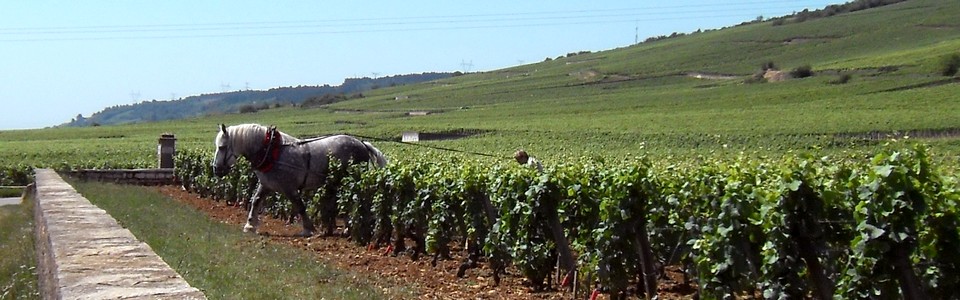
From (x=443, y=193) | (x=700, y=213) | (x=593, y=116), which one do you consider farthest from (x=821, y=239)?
(x=593, y=116)

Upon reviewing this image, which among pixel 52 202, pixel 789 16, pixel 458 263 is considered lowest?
pixel 458 263

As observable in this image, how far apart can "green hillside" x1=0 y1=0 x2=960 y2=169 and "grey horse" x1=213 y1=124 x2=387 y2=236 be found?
5.97m

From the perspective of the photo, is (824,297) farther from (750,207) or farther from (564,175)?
(564,175)

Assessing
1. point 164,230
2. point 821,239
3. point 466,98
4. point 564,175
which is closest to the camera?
point 821,239

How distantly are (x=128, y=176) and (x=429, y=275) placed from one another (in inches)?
734

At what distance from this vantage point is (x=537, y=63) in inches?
6329

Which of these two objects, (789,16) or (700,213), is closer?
(700,213)

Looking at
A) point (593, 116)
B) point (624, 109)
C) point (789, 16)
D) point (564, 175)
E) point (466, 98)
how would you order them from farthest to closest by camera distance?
point (789, 16)
point (466, 98)
point (624, 109)
point (593, 116)
point (564, 175)

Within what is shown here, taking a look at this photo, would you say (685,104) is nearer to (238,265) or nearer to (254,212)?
(254,212)

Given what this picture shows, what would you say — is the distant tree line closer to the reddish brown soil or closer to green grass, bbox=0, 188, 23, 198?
green grass, bbox=0, 188, 23, 198

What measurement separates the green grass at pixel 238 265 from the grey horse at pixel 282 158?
3.25ft

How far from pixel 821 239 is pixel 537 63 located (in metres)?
155

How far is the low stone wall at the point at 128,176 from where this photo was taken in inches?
1052

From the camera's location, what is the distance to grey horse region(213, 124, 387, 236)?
47.6 ft
